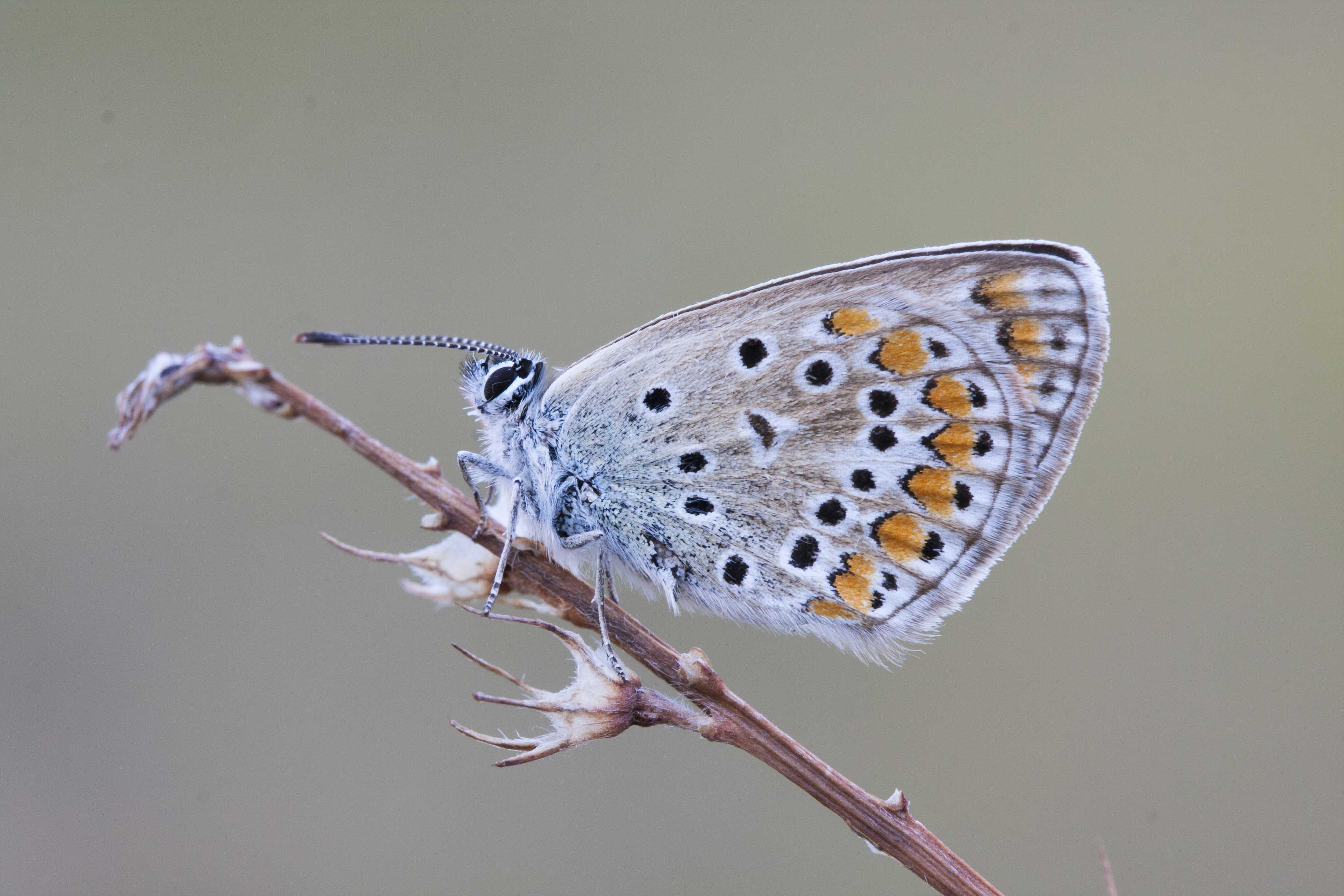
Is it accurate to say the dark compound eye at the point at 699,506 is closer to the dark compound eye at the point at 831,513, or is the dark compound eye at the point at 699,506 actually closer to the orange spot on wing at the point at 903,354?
the dark compound eye at the point at 831,513

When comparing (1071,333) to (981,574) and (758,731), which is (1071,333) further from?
(758,731)

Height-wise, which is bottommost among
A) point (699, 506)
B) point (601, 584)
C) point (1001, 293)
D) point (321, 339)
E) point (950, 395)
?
point (601, 584)

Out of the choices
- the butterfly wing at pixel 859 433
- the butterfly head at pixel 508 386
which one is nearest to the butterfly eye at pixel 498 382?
the butterfly head at pixel 508 386

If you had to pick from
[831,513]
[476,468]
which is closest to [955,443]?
[831,513]

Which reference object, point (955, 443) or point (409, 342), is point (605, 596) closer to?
Result: point (409, 342)

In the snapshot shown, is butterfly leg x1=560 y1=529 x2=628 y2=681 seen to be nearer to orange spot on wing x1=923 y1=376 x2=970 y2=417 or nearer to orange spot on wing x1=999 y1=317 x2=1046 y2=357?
orange spot on wing x1=923 y1=376 x2=970 y2=417

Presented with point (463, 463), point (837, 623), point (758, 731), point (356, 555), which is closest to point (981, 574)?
point (837, 623)
